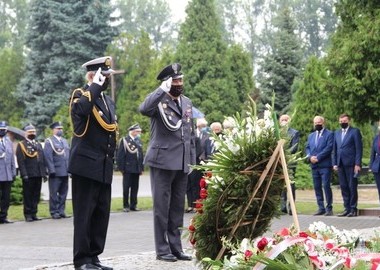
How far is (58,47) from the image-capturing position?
155 feet

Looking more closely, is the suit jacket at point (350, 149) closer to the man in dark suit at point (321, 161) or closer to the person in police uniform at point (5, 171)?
the man in dark suit at point (321, 161)

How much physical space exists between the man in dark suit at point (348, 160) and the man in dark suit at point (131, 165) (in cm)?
469

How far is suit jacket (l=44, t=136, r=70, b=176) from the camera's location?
17047 millimetres

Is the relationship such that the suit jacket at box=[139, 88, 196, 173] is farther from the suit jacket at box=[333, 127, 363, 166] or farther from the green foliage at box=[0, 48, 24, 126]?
the green foliage at box=[0, 48, 24, 126]

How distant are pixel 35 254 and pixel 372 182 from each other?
16.8 meters

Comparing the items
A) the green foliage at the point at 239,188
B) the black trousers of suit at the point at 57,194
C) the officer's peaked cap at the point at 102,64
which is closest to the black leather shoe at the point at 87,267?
the green foliage at the point at 239,188

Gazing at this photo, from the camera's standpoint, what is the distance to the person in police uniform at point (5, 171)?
52.8ft

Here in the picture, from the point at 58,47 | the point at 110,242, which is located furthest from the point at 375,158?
the point at 58,47

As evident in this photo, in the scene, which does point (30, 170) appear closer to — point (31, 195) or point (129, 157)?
point (31, 195)

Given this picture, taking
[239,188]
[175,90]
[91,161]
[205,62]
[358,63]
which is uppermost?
[205,62]

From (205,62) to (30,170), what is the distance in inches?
967

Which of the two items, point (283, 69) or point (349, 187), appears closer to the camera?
point (349, 187)

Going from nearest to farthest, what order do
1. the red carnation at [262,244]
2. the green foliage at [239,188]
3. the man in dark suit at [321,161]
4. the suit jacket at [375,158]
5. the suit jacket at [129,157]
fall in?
1. the red carnation at [262,244]
2. the green foliage at [239,188]
3. the suit jacket at [375,158]
4. the man in dark suit at [321,161]
5. the suit jacket at [129,157]

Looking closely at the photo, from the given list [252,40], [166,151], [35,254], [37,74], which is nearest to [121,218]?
[35,254]
